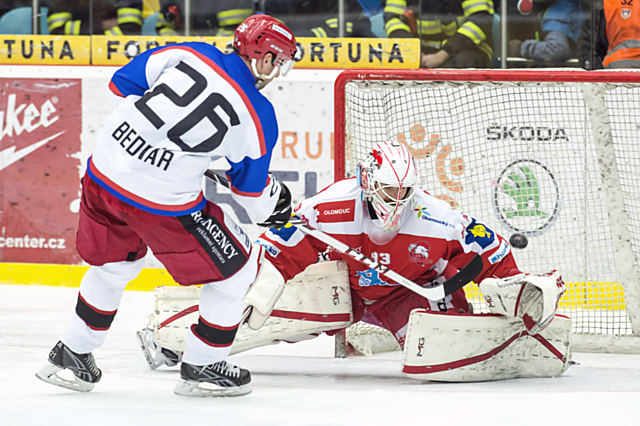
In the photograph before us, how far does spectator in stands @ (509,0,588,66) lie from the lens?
5242 millimetres

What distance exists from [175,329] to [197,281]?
630 millimetres

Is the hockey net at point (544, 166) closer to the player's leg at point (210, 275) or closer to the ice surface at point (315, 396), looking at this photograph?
the ice surface at point (315, 396)

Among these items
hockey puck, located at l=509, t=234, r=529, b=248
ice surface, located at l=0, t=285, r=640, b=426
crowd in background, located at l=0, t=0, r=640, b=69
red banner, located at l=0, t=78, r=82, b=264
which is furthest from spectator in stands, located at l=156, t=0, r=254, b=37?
ice surface, located at l=0, t=285, r=640, b=426

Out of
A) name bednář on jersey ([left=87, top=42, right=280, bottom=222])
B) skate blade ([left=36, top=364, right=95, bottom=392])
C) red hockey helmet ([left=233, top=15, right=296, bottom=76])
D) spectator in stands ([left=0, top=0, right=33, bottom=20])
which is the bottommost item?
skate blade ([left=36, top=364, right=95, bottom=392])

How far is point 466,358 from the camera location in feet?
8.21

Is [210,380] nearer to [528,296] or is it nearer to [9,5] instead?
[528,296]

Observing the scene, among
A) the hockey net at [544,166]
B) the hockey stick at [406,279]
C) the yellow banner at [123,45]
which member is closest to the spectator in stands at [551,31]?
the hockey net at [544,166]

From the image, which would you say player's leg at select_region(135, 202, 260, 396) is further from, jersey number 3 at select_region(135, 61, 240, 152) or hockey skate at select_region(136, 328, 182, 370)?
hockey skate at select_region(136, 328, 182, 370)

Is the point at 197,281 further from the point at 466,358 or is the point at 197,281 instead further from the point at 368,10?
the point at 368,10

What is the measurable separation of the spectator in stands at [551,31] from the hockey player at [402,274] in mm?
2908

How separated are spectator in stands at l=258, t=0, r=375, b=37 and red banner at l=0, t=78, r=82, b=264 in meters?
1.48

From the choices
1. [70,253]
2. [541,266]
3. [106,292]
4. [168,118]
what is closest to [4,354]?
[106,292]

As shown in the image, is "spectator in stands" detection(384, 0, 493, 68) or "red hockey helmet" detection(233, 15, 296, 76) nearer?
"red hockey helmet" detection(233, 15, 296, 76)

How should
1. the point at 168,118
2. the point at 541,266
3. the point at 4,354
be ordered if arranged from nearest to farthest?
the point at 168,118, the point at 4,354, the point at 541,266
